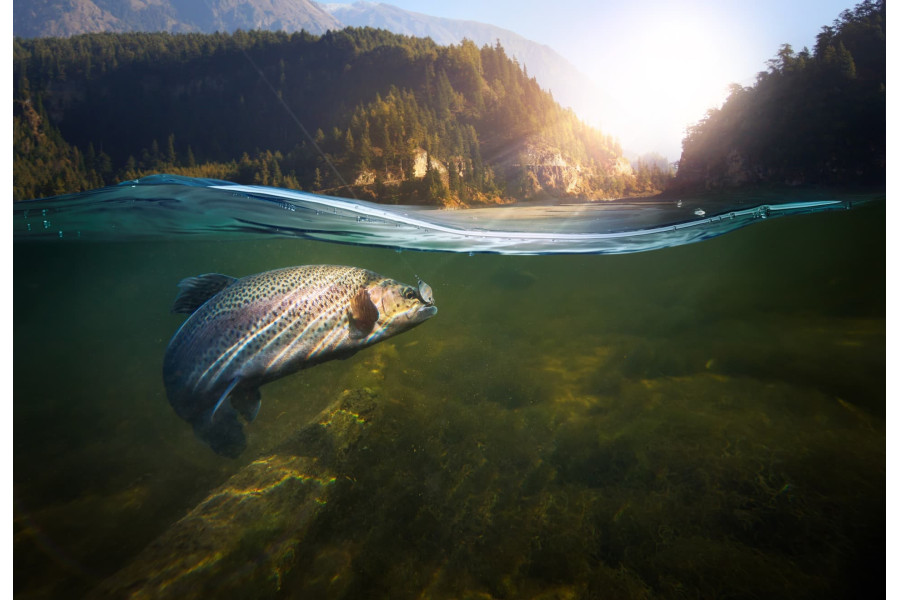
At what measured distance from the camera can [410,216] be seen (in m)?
8.12

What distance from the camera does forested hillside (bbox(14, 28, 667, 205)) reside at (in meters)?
Result: 9.17

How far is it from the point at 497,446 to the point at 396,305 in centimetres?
244

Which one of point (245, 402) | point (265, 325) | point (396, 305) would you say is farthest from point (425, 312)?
point (245, 402)

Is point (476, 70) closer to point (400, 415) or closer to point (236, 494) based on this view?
point (400, 415)

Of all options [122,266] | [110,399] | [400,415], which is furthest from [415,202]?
[122,266]

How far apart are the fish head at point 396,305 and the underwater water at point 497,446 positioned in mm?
1683

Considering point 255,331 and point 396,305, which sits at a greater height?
point 396,305

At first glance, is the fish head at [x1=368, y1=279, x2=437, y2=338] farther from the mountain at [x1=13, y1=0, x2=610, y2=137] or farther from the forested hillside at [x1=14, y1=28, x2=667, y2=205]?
the mountain at [x1=13, y1=0, x2=610, y2=137]

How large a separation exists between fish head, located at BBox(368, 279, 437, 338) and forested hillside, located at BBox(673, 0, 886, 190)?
894 cm

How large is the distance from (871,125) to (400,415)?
41.3 feet

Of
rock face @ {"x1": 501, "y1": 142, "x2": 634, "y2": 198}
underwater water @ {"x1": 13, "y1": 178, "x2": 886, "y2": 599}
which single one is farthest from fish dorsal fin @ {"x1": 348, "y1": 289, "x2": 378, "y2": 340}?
rock face @ {"x1": 501, "y1": 142, "x2": 634, "y2": 198}

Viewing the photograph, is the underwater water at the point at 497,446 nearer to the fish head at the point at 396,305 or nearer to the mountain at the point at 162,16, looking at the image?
the fish head at the point at 396,305

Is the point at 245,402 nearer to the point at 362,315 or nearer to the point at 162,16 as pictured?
the point at 362,315

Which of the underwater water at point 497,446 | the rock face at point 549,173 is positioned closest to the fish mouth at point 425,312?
the underwater water at point 497,446
